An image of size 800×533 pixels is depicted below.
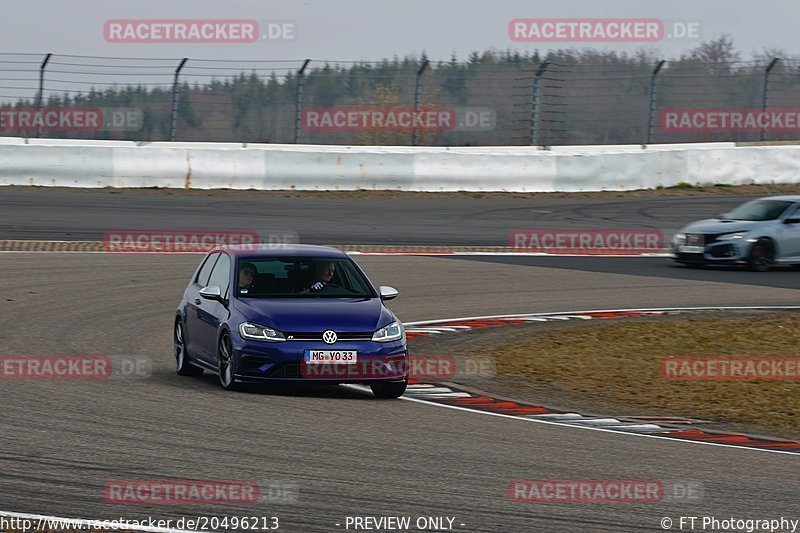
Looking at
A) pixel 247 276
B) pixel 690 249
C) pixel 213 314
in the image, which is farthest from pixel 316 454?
pixel 690 249

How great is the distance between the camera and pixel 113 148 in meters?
27.5

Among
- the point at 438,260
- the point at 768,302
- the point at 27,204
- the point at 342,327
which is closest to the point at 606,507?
the point at 342,327

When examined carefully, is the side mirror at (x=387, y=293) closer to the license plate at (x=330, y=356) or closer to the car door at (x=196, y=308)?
the license plate at (x=330, y=356)

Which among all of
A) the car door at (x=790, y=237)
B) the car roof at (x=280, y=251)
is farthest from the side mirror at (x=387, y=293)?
the car door at (x=790, y=237)

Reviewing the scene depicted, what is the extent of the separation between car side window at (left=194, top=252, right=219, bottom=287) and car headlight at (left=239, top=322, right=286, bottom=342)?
1.71 metres

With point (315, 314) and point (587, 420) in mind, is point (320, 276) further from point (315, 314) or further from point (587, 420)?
point (587, 420)

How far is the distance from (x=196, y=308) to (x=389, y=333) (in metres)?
2.07

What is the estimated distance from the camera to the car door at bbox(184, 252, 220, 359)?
11.8 m

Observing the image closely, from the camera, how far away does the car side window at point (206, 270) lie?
12.3 metres

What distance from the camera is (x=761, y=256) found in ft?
72.3

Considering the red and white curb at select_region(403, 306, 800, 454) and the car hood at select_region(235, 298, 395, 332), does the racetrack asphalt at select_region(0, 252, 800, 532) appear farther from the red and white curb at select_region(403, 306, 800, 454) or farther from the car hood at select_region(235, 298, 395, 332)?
the car hood at select_region(235, 298, 395, 332)

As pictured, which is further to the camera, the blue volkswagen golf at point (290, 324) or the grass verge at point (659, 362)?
the grass verge at point (659, 362)

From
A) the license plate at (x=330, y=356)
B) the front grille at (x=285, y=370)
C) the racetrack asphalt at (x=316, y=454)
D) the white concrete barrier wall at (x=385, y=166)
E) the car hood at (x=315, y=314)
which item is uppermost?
the white concrete barrier wall at (x=385, y=166)

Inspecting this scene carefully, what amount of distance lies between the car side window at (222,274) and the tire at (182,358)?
21.3 inches
